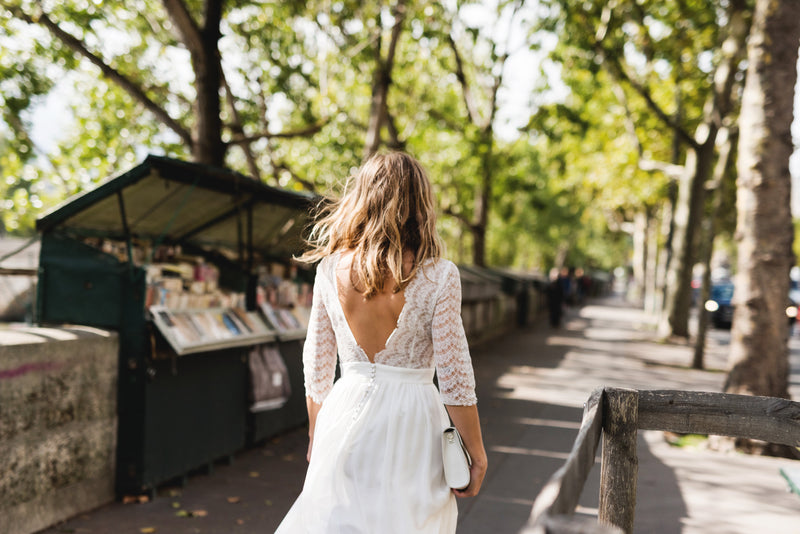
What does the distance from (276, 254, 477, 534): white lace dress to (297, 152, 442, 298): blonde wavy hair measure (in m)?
0.09

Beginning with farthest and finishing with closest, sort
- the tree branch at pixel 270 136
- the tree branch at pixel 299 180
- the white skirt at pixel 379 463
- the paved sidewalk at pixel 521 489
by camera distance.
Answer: the tree branch at pixel 299 180 < the tree branch at pixel 270 136 < the paved sidewalk at pixel 521 489 < the white skirt at pixel 379 463

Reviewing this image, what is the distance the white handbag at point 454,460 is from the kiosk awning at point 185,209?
345 centimetres

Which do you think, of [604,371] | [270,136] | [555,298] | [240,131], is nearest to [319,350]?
[270,136]

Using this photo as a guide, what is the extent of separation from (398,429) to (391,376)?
18 cm

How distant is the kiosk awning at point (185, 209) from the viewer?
5.62m

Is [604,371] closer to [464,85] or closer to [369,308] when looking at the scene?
→ [464,85]

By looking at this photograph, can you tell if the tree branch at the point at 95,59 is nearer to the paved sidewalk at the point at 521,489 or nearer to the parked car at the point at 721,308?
the paved sidewalk at the point at 521,489

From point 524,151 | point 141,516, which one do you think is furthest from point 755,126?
point 524,151

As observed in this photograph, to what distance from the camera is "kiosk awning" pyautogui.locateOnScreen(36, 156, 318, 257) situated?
18.5ft

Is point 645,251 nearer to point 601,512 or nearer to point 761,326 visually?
point 761,326

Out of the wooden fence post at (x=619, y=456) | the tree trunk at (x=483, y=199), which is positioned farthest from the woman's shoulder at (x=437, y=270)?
the tree trunk at (x=483, y=199)

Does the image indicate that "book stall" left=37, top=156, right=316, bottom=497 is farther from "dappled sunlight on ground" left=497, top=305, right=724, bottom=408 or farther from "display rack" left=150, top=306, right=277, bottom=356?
"dappled sunlight on ground" left=497, top=305, right=724, bottom=408

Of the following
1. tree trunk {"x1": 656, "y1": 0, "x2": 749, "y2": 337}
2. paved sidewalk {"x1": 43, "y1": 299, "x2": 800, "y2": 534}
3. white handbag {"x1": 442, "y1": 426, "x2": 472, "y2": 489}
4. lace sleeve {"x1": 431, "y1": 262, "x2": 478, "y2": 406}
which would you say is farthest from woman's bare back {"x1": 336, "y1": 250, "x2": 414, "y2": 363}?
tree trunk {"x1": 656, "y1": 0, "x2": 749, "y2": 337}

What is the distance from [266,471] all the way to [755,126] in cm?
601
